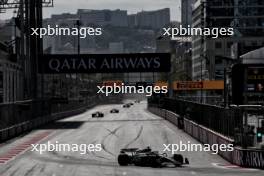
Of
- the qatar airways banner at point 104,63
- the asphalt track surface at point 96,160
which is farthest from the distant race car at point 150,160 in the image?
the qatar airways banner at point 104,63

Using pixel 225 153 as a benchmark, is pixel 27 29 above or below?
above

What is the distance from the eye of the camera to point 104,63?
8300cm

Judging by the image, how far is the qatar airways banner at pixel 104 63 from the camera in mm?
82688

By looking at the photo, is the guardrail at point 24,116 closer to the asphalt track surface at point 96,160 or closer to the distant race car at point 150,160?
the asphalt track surface at point 96,160

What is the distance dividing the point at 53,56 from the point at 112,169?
50.6 metres

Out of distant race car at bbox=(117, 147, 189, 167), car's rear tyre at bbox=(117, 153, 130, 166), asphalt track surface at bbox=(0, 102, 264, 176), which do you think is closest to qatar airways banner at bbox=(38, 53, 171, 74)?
asphalt track surface at bbox=(0, 102, 264, 176)

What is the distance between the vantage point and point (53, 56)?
8288 cm

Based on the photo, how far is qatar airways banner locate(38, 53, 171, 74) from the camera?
82688mm

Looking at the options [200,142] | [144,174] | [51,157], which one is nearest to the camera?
[144,174]

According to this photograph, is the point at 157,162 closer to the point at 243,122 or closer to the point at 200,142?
the point at 243,122

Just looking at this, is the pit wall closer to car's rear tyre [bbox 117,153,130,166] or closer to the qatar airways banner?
car's rear tyre [bbox 117,153,130,166]

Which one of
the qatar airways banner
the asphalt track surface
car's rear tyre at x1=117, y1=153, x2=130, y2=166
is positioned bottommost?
the asphalt track surface

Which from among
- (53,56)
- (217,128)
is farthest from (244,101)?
(53,56)

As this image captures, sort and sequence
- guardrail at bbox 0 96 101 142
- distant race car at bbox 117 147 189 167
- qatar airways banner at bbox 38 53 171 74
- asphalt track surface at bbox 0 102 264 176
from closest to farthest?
1. asphalt track surface at bbox 0 102 264 176
2. distant race car at bbox 117 147 189 167
3. guardrail at bbox 0 96 101 142
4. qatar airways banner at bbox 38 53 171 74
